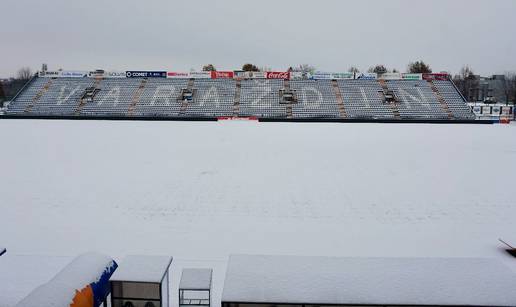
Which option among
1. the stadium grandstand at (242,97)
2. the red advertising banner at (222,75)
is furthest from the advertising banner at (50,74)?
the red advertising banner at (222,75)

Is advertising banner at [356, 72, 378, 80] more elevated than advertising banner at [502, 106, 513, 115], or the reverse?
advertising banner at [356, 72, 378, 80]

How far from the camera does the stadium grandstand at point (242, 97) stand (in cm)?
4228

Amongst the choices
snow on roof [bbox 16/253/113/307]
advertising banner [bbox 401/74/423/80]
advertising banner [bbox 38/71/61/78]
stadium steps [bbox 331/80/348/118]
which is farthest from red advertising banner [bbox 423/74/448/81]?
snow on roof [bbox 16/253/113/307]

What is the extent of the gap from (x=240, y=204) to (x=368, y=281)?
20.5ft

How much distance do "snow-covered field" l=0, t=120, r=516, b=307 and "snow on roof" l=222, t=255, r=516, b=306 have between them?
1620 millimetres

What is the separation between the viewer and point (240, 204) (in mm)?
10680

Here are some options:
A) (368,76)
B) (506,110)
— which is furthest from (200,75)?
(506,110)

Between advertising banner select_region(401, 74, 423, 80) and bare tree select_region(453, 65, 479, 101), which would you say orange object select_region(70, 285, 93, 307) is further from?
bare tree select_region(453, 65, 479, 101)

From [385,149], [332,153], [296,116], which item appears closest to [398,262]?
[332,153]

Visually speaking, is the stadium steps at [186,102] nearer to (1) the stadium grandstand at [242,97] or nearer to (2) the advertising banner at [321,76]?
(1) the stadium grandstand at [242,97]

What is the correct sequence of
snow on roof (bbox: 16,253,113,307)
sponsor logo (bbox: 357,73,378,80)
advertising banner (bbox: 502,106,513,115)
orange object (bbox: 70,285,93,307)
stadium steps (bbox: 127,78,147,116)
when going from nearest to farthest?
snow on roof (bbox: 16,253,113,307) < orange object (bbox: 70,285,93,307) < stadium steps (bbox: 127,78,147,116) < advertising banner (bbox: 502,106,513,115) < sponsor logo (bbox: 357,73,378,80)

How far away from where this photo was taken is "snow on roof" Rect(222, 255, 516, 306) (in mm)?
4348

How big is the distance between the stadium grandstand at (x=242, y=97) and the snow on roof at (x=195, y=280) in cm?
3513

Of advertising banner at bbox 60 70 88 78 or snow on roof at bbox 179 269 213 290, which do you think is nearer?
snow on roof at bbox 179 269 213 290
